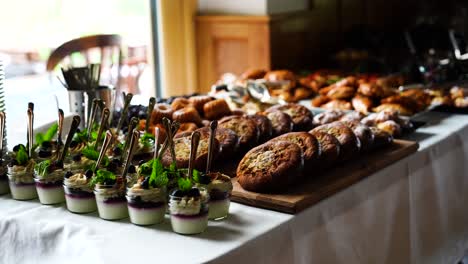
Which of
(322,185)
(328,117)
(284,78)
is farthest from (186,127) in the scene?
(284,78)

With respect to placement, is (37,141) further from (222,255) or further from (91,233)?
(222,255)

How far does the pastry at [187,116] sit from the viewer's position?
2080mm

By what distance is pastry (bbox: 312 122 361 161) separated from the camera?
5.70ft

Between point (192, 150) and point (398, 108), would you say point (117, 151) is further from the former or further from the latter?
point (398, 108)

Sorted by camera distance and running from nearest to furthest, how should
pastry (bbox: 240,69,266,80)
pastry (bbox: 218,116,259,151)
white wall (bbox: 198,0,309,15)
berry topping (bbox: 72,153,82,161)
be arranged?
berry topping (bbox: 72,153,82,161) < pastry (bbox: 218,116,259,151) < pastry (bbox: 240,69,266,80) < white wall (bbox: 198,0,309,15)

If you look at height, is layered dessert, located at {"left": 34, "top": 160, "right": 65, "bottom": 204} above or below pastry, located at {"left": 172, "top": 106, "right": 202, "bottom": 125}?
below

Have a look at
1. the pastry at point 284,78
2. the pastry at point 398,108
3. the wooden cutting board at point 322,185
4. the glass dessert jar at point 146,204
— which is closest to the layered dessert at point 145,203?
the glass dessert jar at point 146,204

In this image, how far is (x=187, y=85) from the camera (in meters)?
4.01

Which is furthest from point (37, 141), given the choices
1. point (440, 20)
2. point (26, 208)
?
point (440, 20)

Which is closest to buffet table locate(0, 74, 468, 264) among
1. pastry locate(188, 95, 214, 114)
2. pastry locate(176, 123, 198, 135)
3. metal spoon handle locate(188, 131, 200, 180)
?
metal spoon handle locate(188, 131, 200, 180)

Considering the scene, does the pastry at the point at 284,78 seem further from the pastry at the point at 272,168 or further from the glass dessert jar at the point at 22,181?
the glass dessert jar at the point at 22,181

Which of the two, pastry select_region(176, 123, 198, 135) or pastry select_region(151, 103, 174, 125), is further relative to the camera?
pastry select_region(151, 103, 174, 125)

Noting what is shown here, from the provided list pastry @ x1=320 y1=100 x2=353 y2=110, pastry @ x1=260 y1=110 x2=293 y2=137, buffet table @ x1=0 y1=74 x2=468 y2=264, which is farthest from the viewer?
pastry @ x1=320 y1=100 x2=353 y2=110

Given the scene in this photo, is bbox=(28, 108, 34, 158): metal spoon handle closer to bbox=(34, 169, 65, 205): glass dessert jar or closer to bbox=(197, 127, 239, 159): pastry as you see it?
bbox=(34, 169, 65, 205): glass dessert jar
